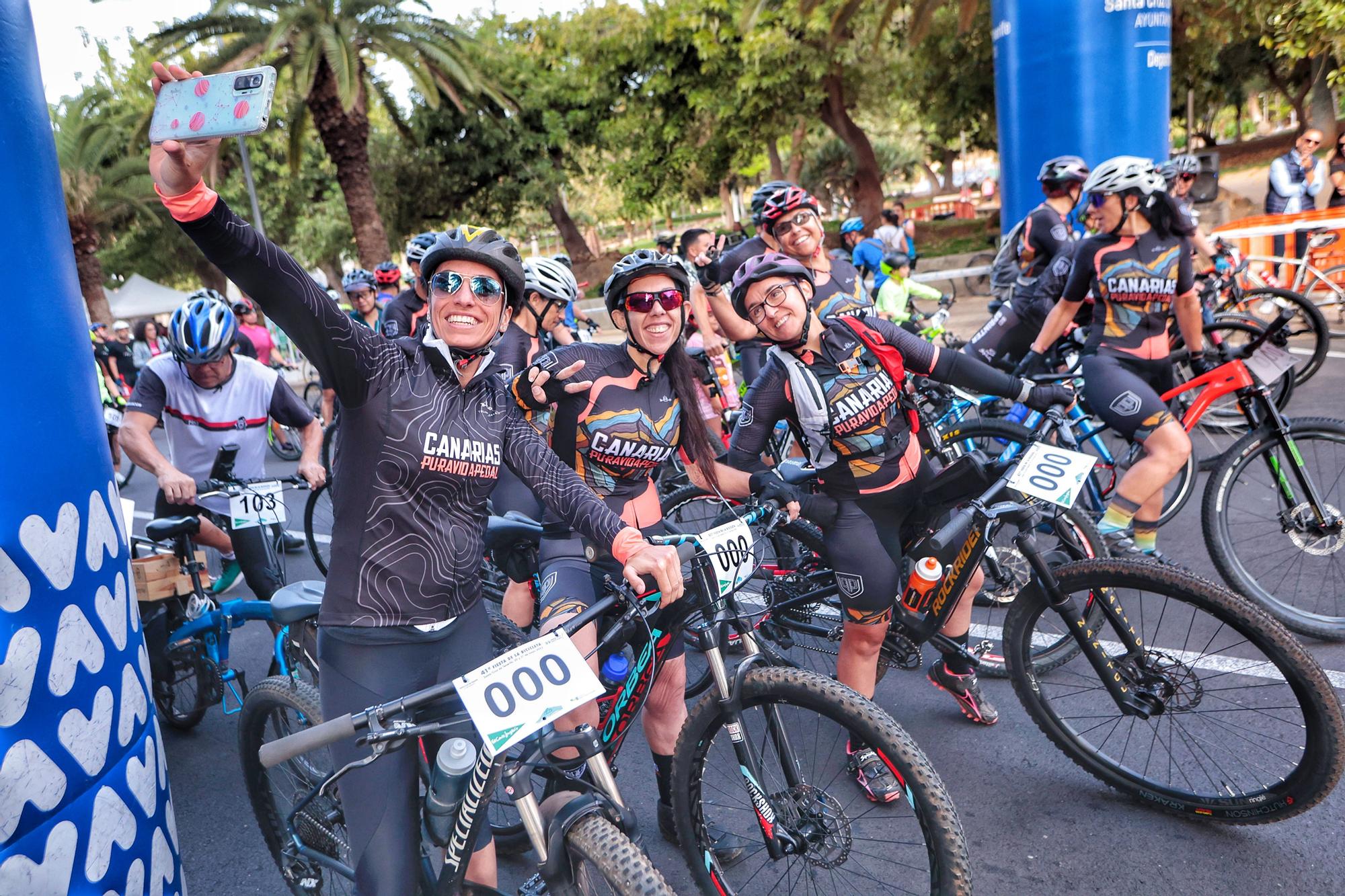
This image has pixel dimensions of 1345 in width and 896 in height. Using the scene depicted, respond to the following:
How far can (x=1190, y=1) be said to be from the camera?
16.2 m

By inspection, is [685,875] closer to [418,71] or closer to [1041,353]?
[1041,353]

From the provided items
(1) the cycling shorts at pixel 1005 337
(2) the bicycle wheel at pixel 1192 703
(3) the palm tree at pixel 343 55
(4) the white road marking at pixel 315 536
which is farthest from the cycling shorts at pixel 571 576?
(3) the palm tree at pixel 343 55

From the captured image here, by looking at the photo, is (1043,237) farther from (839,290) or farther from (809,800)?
(809,800)

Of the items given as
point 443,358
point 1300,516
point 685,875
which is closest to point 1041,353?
point 1300,516

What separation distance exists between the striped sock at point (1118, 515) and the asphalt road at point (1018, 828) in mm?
941

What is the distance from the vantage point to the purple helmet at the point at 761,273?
3629 mm

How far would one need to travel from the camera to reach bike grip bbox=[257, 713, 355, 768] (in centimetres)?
217

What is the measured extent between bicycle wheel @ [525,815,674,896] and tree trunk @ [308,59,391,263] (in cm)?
1627

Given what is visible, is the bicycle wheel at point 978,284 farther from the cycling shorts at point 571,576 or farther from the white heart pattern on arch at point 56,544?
the white heart pattern on arch at point 56,544

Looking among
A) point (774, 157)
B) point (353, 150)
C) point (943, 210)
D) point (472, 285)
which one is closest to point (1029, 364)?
point (472, 285)

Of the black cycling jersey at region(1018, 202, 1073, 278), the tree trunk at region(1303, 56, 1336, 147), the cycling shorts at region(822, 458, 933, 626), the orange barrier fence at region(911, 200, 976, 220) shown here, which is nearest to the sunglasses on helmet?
the cycling shorts at region(822, 458, 933, 626)

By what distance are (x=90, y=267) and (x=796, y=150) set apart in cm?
2105

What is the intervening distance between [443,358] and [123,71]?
41566 millimetres

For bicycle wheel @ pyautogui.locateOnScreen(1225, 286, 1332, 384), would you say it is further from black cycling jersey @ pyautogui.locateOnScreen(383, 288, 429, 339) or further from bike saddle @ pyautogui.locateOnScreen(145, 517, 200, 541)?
bike saddle @ pyautogui.locateOnScreen(145, 517, 200, 541)
